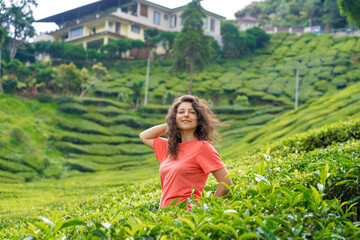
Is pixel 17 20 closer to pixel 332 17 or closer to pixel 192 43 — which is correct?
pixel 192 43

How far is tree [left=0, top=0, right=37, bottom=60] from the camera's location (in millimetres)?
33406

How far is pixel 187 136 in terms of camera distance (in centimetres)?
315

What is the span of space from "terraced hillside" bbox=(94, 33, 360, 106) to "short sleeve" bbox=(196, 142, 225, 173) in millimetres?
27051

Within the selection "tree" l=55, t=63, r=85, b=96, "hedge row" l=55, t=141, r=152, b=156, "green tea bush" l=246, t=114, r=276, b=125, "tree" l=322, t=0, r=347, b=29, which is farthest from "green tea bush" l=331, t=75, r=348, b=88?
"tree" l=55, t=63, r=85, b=96

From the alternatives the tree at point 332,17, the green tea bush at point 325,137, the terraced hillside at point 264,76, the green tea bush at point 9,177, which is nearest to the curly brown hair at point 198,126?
the green tea bush at point 325,137

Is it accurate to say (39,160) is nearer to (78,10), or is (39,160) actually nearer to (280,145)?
(280,145)

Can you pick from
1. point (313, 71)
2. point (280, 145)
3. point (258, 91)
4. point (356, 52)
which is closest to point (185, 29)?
point (258, 91)

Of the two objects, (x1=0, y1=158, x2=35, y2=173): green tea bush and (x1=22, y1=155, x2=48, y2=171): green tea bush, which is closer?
(x1=0, y1=158, x2=35, y2=173): green tea bush

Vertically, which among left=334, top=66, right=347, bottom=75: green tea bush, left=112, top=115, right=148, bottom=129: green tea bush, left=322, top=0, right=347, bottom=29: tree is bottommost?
left=112, top=115, right=148, bottom=129: green tea bush

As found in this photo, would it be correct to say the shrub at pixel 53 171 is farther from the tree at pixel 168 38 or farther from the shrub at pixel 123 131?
the tree at pixel 168 38

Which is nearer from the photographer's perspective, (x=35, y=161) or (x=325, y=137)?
(x=325, y=137)

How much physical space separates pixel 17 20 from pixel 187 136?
1357 inches

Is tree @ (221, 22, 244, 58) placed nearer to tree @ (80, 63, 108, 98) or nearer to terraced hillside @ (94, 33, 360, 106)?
terraced hillside @ (94, 33, 360, 106)

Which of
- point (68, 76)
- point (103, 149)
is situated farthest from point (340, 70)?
point (103, 149)
